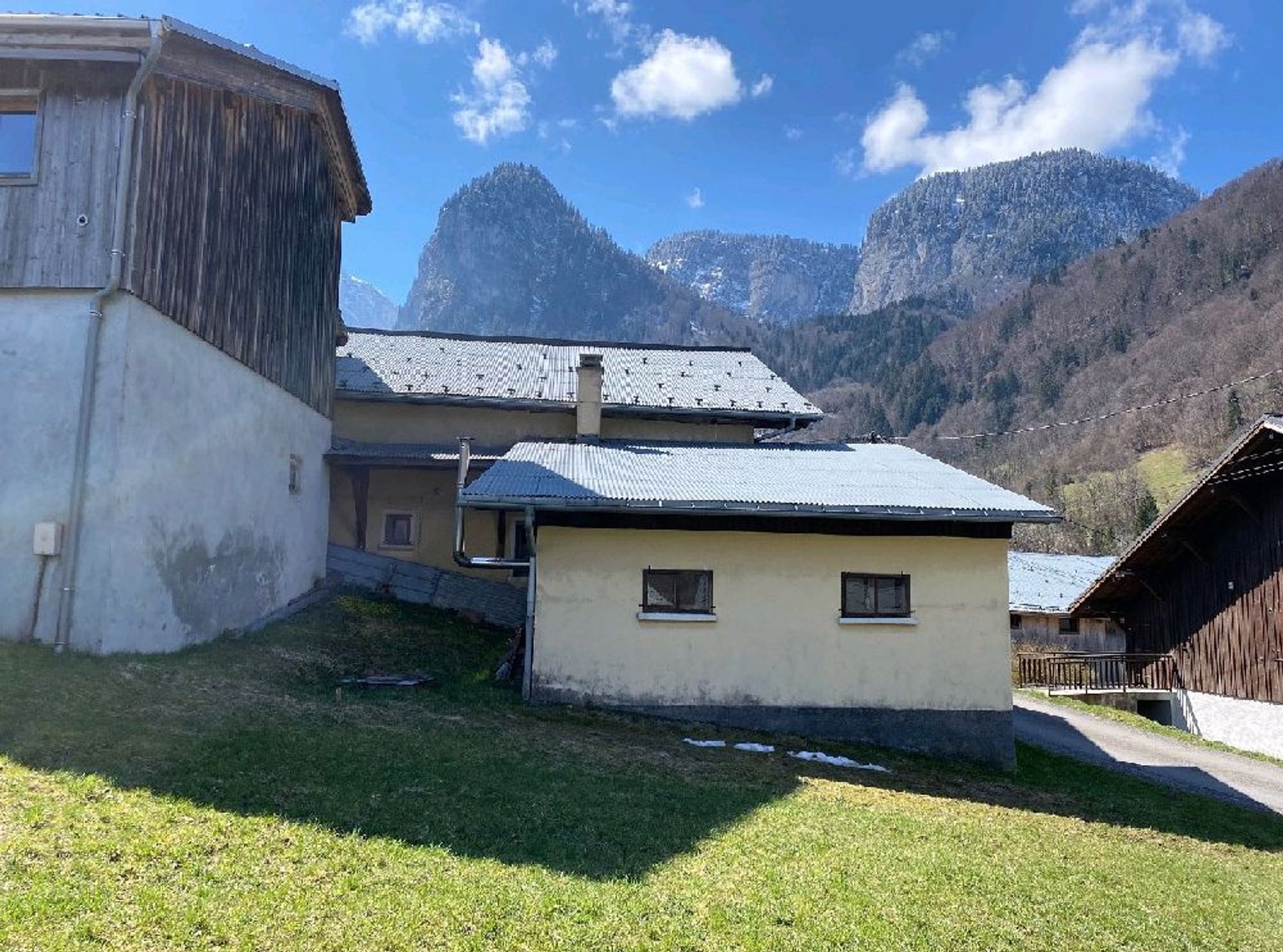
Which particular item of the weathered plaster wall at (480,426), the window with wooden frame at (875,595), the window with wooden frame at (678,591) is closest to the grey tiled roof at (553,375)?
the weathered plaster wall at (480,426)

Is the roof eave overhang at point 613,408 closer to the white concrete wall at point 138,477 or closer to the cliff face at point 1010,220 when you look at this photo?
the white concrete wall at point 138,477

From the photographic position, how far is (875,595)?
11625 mm

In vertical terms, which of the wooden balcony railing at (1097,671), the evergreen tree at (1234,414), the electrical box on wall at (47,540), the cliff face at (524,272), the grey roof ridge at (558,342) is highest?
the cliff face at (524,272)

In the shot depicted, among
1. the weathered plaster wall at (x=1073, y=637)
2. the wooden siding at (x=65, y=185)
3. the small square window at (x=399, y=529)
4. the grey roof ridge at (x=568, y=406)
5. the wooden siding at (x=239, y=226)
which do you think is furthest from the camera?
the weathered plaster wall at (x=1073, y=637)

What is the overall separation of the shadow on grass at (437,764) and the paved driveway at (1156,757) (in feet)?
7.60

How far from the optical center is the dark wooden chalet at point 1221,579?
62.2 feet

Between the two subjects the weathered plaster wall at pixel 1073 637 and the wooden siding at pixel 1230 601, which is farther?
the weathered plaster wall at pixel 1073 637

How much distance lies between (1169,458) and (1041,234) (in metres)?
104

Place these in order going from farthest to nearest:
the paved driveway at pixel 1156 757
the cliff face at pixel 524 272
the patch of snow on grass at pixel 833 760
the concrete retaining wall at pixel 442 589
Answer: the cliff face at pixel 524 272 < the concrete retaining wall at pixel 442 589 < the paved driveway at pixel 1156 757 < the patch of snow on grass at pixel 833 760

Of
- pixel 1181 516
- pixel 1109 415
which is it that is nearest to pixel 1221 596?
pixel 1181 516

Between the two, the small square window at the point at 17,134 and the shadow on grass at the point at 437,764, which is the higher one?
the small square window at the point at 17,134

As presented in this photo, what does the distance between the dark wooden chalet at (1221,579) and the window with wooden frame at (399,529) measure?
19638mm

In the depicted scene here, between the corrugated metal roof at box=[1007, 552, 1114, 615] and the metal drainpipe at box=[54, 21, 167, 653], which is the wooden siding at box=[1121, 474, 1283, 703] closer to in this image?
the corrugated metal roof at box=[1007, 552, 1114, 615]

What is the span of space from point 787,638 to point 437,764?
5558 mm
